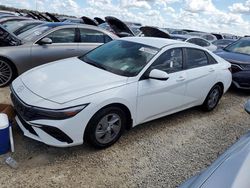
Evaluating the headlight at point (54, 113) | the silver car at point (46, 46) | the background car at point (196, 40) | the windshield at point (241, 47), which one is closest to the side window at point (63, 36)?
the silver car at point (46, 46)

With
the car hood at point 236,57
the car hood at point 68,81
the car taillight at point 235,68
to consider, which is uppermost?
the car hood at point 68,81

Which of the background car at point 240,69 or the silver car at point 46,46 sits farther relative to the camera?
the background car at point 240,69

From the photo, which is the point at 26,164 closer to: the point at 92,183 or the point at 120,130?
the point at 92,183

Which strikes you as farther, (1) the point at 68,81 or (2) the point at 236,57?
(2) the point at 236,57

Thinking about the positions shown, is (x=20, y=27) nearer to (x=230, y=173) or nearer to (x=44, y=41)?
(x=44, y=41)

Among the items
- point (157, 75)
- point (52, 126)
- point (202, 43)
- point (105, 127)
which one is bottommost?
point (202, 43)

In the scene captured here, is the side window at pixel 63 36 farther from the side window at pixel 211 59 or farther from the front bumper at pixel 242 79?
the front bumper at pixel 242 79

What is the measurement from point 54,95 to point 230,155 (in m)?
2.17

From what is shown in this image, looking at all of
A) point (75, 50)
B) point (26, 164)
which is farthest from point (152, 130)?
point (75, 50)

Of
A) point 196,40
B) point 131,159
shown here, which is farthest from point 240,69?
point 196,40

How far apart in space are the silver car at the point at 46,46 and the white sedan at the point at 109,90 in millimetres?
1828

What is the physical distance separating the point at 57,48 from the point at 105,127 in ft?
11.1

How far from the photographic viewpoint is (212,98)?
5.85m

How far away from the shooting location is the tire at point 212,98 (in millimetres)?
5723
